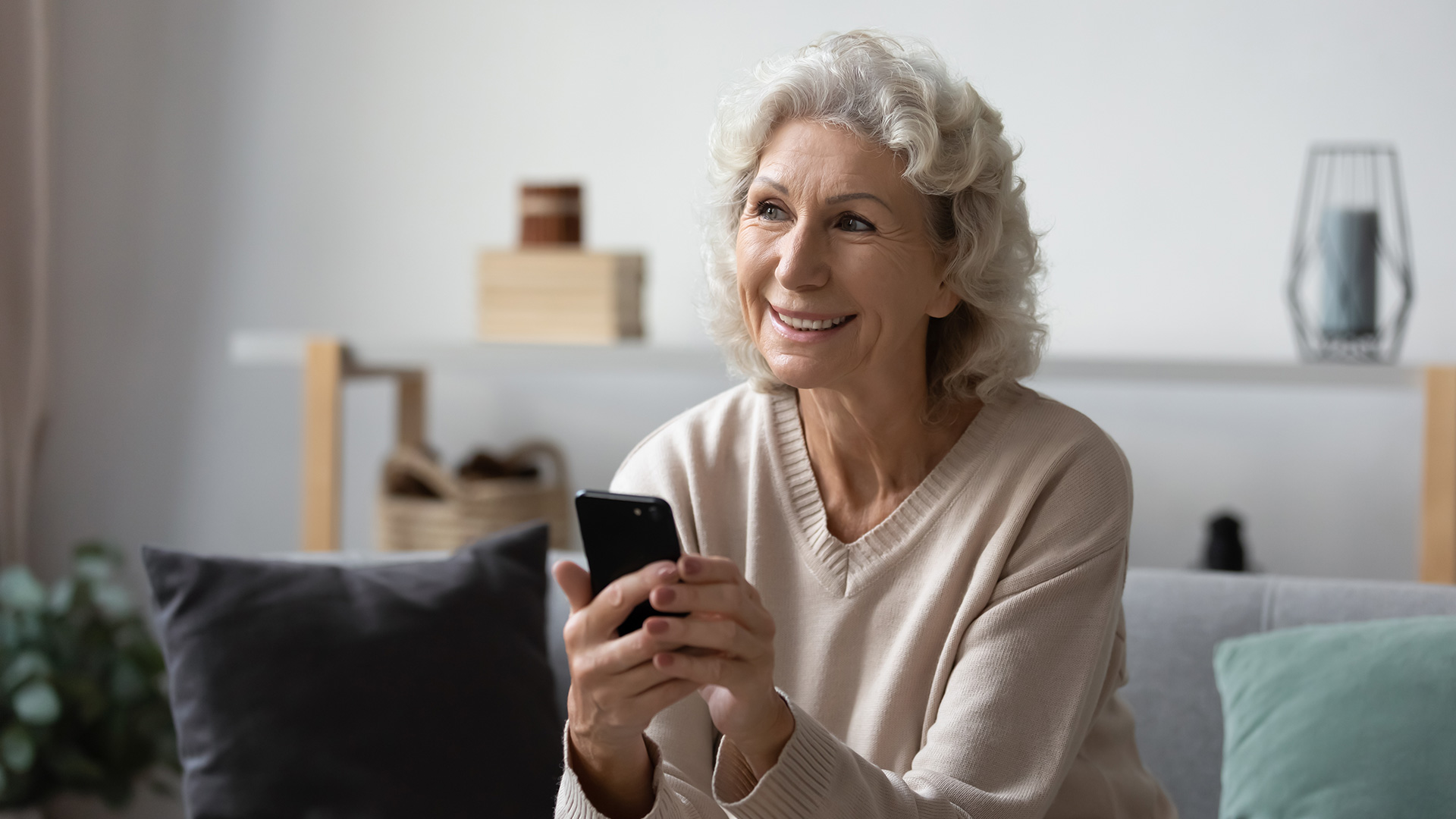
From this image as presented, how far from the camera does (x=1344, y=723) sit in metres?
1.42

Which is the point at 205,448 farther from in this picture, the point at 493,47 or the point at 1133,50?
the point at 1133,50

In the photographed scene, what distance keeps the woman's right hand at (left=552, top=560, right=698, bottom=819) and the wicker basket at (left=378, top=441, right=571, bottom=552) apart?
1532mm

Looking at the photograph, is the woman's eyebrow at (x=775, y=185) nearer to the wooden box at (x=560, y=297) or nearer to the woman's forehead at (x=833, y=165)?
the woman's forehead at (x=833, y=165)

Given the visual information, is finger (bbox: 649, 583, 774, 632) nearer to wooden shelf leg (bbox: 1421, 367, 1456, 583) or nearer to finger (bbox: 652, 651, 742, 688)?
finger (bbox: 652, 651, 742, 688)

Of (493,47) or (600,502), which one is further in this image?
(493,47)

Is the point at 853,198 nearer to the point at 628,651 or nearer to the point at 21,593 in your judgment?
the point at 628,651

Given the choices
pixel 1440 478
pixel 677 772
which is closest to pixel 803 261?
pixel 677 772

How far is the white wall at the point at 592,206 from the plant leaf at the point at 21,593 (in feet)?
2.38

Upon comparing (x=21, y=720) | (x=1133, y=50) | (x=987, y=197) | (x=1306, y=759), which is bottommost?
(x=21, y=720)

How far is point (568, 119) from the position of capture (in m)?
2.81

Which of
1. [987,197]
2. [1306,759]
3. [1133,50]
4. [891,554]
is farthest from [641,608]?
[1133,50]

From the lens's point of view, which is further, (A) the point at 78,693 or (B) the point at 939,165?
(A) the point at 78,693

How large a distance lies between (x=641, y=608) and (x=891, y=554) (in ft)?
1.32

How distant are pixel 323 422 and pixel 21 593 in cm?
59
